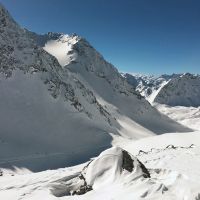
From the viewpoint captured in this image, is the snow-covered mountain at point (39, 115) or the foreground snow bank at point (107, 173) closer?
the foreground snow bank at point (107, 173)

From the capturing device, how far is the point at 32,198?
1338 centimetres

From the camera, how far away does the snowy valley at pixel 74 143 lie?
13891mm

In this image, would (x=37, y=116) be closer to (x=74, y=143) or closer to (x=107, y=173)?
(x=74, y=143)

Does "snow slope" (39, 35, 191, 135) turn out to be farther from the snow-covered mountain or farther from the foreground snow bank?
the foreground snow bank

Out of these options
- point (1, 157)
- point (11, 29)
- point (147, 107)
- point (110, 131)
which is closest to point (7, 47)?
point (11, 29)

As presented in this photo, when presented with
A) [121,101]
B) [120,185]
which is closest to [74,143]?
[120,185]

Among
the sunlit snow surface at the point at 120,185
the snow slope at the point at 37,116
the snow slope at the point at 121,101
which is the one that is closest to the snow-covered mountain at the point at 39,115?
the snow slope at the point at 37,116

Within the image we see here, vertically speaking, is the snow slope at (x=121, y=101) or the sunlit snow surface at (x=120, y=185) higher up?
the snow slope at (x=121, y=101)

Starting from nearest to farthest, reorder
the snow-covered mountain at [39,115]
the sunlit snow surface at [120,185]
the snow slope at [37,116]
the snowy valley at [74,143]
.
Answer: the sunlit snow surface at [120,185] < the snowy valley at [74,143] < the snow slope at [37,116] < the snow-covered mountain at [39,115]

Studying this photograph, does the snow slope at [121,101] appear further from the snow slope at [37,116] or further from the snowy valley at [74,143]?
the snow slope at [37,116]

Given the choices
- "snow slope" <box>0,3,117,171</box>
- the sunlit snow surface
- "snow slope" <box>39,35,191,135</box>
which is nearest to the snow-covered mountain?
"snow slope" <box>0,3,117,171</box>

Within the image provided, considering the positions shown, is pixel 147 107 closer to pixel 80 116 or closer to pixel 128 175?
pixel 80 116

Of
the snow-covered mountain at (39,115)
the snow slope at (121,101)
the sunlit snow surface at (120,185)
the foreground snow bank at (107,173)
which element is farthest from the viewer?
the snow slope at (121,101)

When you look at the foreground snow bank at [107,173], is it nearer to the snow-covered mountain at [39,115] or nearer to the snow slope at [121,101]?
the snow-covered mountain at [39,115]
